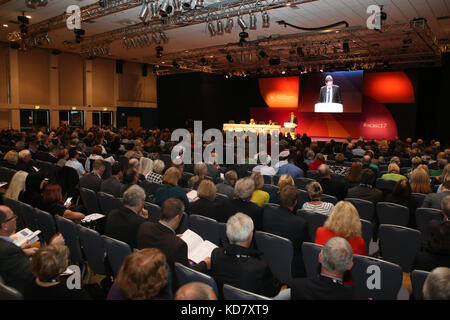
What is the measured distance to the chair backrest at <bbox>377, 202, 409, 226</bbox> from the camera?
4.74m

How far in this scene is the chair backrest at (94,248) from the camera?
3.51 metres

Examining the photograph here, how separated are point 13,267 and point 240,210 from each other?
8.26 feet

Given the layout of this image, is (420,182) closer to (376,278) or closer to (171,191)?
(376,278)

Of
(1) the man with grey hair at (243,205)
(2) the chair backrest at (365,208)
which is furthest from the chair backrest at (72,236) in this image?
(2) the chair backrest at (365,208)

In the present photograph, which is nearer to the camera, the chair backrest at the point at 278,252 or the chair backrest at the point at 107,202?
the chair backrest at the point at 278,252

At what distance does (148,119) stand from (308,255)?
79.1ft

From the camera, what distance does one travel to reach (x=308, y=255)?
10.8ft

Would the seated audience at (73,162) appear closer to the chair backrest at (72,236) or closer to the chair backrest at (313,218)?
the chair backrest at (72,236)

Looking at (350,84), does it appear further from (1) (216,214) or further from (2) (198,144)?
(1) (216,214)

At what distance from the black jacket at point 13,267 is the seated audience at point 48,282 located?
778 millimetres

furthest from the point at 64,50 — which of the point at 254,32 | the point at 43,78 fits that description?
the point at 254,32

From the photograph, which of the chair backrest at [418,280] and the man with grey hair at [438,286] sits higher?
the man with grey hair at [438,286]

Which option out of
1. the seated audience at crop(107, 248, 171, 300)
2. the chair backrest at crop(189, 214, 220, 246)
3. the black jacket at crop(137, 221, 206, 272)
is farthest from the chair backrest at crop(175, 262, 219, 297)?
the chair backrest at crop(189, 214, 220, 246)

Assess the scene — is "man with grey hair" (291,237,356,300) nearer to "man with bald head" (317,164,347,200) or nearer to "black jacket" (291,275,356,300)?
"black jacket" (291,275,356,300)
